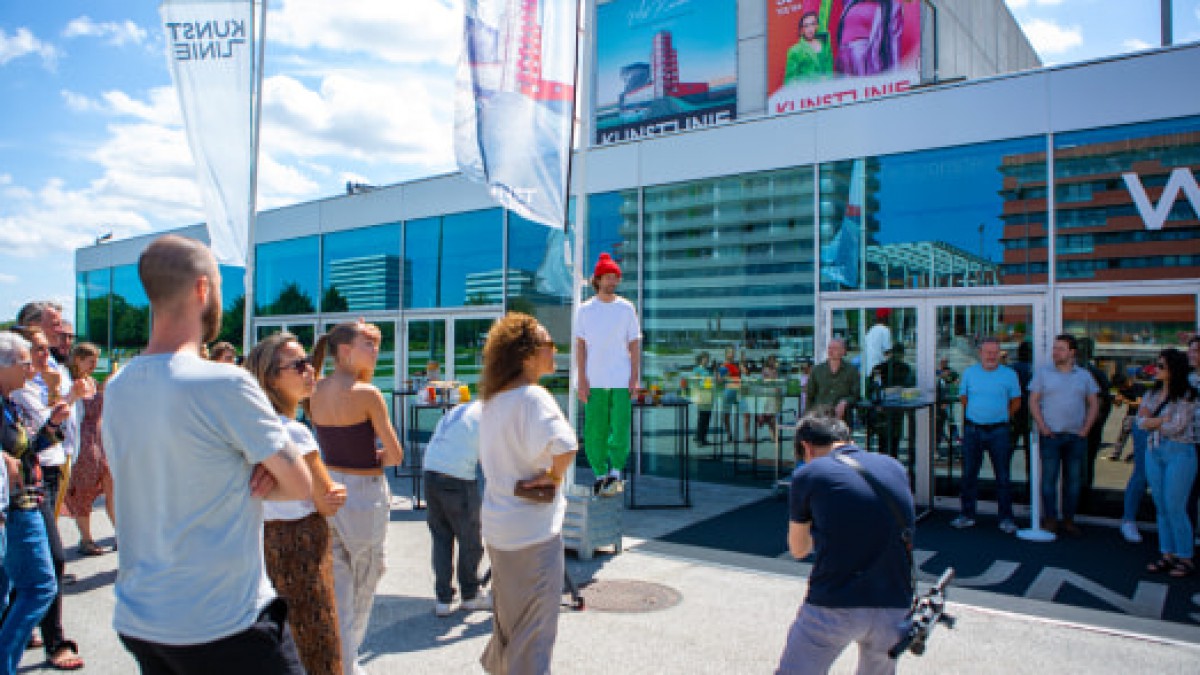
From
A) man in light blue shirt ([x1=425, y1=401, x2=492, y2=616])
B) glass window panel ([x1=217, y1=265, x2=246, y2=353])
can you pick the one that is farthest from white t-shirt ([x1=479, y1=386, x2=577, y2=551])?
glass window panel ([x1=217, y1=265, x2=246, y2=353])

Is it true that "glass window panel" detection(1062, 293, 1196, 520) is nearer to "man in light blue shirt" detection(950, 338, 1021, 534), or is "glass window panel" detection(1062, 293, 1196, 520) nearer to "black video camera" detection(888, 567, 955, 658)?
"man in light blue shirt" detection(950, 338, 1021, 534)

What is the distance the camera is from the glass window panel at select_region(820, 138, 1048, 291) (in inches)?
308

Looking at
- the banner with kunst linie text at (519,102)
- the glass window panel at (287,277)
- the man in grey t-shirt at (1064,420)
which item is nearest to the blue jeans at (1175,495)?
the man in grey t-shirt at (1064,420)

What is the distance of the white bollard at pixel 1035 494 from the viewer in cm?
710

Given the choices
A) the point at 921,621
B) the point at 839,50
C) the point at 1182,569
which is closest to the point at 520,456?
the point at 921,621

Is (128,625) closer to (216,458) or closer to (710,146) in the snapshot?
(216,458)

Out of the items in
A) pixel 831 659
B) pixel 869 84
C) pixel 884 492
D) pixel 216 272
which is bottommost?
pixel 831 659

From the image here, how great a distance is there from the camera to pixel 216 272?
7.13 ft

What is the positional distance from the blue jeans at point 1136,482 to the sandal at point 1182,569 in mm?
1078

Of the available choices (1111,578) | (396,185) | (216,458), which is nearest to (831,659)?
(216,458)

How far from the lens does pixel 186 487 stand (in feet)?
6.45

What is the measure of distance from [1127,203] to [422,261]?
9.72 m

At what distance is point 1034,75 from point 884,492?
21.2 feet

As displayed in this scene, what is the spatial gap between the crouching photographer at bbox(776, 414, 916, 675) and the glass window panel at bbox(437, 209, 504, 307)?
9301 mm
